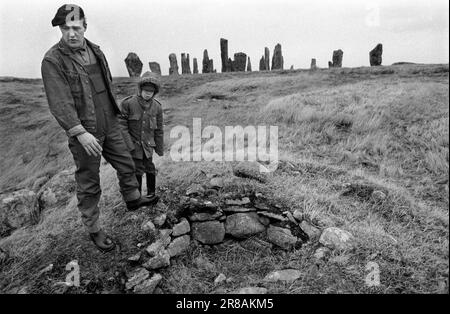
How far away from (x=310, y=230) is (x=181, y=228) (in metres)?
1.35

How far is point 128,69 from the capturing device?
1043 inches

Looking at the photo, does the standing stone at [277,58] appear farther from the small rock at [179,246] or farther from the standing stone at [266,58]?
the small rock at [179,246]

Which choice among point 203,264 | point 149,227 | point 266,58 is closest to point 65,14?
point 149,227

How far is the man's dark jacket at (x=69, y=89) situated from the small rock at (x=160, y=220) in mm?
1195

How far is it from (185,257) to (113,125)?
148cm

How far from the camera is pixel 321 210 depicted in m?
3.64

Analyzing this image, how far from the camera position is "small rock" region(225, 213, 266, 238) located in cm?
334

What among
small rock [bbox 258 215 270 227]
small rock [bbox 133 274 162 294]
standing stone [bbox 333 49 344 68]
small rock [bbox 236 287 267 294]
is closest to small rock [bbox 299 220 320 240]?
small rock [bbox 258 215 270 227]

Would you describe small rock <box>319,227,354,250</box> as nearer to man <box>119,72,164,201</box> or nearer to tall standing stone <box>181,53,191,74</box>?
man <box>119,72,164,201</box>

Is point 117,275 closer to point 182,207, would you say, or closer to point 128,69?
point 182,207

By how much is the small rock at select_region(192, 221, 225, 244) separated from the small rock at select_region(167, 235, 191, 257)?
107 millimetres

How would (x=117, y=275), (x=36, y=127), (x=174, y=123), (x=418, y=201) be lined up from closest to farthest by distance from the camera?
1. (x=117, y=275)
2. (x=418, y=201)
3. (x=174, y=123)
4. (x=36, y=127)

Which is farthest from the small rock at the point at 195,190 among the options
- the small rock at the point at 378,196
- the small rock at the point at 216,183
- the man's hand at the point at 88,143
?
the small rock at the point at 378,196
